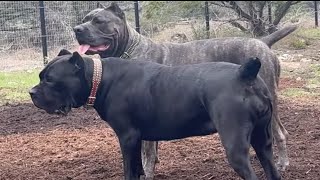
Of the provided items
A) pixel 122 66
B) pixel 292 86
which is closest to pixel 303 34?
pixel 292 86

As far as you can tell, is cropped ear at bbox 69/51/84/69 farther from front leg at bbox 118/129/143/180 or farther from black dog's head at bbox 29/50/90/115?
front leg at bbox 118/129/143/180

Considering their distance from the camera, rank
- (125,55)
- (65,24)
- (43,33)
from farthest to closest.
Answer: (65,24) → (43,33) → (125,55)

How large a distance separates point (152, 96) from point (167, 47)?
1.92m

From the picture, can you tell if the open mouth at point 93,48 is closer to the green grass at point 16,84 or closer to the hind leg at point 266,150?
the hind leg at point 266,150

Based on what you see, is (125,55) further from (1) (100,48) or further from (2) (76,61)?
(2) (76,61)

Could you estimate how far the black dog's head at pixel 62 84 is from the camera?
5.65 meters

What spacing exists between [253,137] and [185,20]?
1353 centimetres

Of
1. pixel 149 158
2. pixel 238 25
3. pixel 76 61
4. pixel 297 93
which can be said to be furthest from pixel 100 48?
pixel 238 25

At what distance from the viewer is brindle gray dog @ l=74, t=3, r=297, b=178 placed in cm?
722

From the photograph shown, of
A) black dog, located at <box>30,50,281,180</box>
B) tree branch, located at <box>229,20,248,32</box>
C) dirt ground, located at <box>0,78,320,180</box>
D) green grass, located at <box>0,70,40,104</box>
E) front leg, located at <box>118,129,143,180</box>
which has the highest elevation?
black dog, located at <box>30,50,281,180</box>

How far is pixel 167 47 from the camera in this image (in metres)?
7.49

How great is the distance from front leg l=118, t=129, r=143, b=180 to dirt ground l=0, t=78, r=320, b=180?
42.6 inches

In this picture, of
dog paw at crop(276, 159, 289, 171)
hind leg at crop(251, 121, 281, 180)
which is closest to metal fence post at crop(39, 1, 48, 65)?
dog paw at crop(276, 159, 289, 171)

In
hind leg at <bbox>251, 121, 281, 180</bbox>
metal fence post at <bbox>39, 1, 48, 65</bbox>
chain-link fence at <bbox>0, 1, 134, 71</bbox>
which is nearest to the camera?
hind leg at <bbox>251, 121, 281, 180</bbox>
